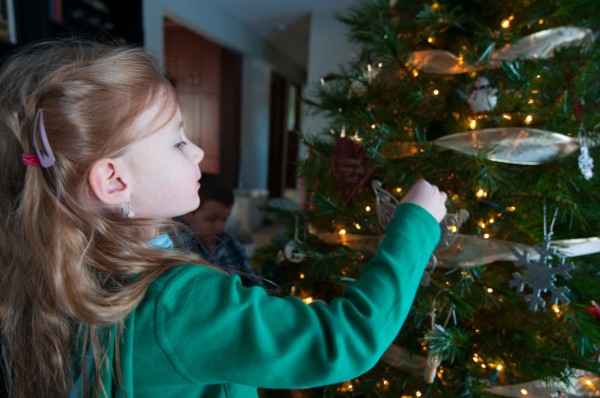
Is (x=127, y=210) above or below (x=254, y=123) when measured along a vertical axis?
below

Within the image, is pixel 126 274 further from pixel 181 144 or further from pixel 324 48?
pixel 324 48

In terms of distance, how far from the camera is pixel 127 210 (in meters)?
0.49

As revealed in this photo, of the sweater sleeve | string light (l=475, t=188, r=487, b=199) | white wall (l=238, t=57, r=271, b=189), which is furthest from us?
white wall (l=238, t=57, r=271, b=189)

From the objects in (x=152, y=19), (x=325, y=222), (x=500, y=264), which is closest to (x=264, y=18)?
(x=152, y=19)

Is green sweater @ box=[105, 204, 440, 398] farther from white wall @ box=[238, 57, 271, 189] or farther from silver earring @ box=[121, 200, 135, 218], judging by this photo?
white wall @ box=[238, 57, 271, 189]

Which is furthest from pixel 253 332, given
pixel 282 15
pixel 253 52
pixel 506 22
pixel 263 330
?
pixel 253 52

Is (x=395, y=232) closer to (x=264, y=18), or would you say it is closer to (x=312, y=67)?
(x=312, y=67)

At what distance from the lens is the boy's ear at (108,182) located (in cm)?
46

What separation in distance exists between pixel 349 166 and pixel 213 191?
0.70 meters

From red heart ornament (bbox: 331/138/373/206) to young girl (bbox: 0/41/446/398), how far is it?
25 cm

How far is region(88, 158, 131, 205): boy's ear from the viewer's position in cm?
46

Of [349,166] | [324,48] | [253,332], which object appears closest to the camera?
[253,332]

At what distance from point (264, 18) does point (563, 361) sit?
11.2 feet

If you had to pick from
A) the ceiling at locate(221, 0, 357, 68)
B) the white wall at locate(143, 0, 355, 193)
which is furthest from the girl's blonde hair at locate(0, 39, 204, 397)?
the ceiling at locate(221, 0, 357, 68)
